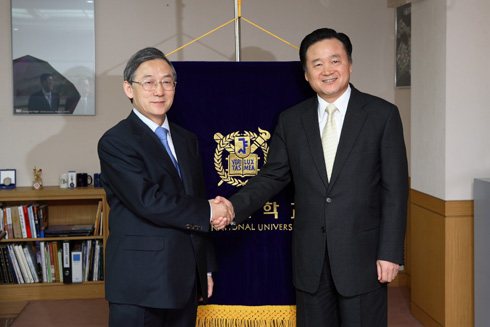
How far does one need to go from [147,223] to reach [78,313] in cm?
232

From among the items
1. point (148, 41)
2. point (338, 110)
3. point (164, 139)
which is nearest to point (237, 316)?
point (164, 139)

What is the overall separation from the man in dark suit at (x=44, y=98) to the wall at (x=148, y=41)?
3.2 inches

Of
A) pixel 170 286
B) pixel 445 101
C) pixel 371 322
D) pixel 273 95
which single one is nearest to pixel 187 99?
pixel 273 95

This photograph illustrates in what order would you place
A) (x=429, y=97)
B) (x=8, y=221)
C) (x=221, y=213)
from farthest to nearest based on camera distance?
(x=8, y=221), (x=429, y=97), (x=221, y=213)

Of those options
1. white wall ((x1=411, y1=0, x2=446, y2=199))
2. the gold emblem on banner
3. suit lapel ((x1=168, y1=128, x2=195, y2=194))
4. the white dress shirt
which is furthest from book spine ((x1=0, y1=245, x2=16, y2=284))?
white wall ((x1=411, y1=0, x2=446, y2=199))

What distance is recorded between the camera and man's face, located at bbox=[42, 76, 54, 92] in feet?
14.0

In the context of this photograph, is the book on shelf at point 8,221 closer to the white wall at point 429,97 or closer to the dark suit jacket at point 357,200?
the dark suit jacket at point 357,200

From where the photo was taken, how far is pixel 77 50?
430cm

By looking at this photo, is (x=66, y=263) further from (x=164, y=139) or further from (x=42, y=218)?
(x=164, y=139)

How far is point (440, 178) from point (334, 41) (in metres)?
1.42

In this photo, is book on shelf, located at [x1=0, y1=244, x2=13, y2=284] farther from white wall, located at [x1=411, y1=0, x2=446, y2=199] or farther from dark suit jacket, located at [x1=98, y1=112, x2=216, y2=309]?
white wall, located at [x1=411, y1=0, x2=446, y2=199]

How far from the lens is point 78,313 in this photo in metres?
3.89

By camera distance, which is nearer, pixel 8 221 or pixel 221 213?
pixel 221 213

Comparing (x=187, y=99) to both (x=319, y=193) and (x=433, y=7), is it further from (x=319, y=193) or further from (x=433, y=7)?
(x=433, y=7)
